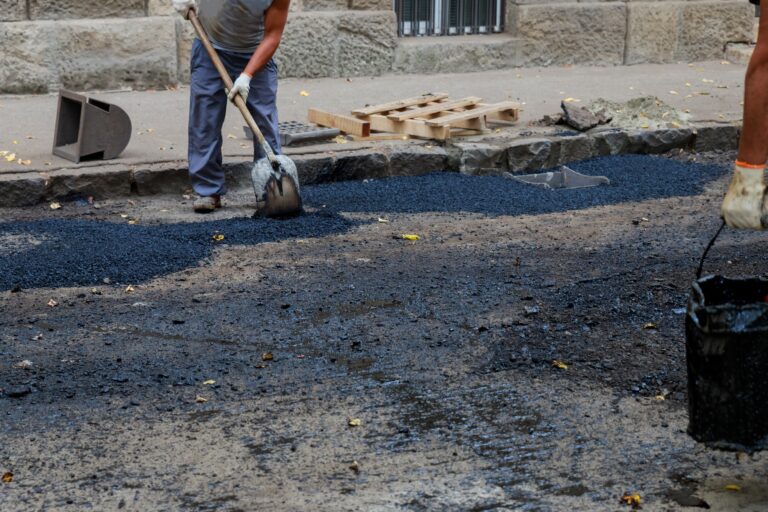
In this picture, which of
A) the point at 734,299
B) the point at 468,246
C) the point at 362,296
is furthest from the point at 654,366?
the point at 468,246

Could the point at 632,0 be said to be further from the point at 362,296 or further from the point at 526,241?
the point at 362,296

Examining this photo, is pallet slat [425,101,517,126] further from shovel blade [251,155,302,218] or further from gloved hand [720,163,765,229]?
gloved hand [720,163,765,229]

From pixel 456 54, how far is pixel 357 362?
730 cm

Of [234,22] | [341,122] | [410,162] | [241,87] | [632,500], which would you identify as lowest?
[632,500]

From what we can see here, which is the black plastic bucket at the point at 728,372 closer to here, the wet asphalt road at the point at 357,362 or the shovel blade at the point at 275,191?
the wet asphalt road at the point at 357,362

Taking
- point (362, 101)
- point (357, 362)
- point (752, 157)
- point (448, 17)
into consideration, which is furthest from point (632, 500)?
point (448, 17)

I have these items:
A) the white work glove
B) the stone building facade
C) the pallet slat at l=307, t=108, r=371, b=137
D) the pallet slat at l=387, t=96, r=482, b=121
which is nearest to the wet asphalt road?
the white work glove

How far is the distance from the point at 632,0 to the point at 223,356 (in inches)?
344

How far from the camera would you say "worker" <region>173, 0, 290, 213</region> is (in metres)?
6.35

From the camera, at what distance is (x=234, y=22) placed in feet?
20.9

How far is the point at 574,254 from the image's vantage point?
5594 mm

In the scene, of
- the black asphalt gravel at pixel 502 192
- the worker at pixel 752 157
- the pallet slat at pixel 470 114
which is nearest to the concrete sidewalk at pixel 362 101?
the pallet slat at pixel 470 114

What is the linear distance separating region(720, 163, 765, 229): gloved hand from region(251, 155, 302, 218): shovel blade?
3.41 metres

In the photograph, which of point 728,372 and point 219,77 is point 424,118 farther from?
point 728,372
